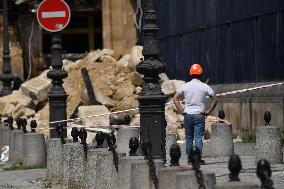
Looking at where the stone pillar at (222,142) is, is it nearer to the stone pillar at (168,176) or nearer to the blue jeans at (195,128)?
the blue jeans at (195,128)

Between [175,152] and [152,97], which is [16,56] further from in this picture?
[175,152]

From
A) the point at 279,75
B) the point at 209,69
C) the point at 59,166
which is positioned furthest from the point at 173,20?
the point at 59,166

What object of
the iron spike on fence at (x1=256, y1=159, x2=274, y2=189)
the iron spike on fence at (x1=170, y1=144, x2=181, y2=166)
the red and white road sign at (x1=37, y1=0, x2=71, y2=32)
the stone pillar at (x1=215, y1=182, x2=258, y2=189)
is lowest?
the stone pillar at (x1=215, y1=182, x2=258, y2=189)

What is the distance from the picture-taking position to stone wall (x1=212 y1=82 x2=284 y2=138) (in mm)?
24453

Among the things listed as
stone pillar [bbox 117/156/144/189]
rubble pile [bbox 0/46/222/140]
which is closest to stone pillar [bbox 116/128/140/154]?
stone pillar [bbox 117/156/144/189]

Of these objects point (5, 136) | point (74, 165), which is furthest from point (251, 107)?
point (74, 165)

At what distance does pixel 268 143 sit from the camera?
18.0 meters

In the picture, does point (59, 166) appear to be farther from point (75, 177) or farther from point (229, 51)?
point (229, 51)

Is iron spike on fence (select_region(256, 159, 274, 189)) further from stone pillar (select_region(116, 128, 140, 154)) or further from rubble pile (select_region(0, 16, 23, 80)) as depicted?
rubble pile (select_region(0, 16, 23, 80))

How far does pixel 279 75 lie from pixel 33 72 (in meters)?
25.4

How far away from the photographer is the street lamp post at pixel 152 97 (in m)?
15.8

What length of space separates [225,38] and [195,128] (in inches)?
475

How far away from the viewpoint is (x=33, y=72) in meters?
49.5

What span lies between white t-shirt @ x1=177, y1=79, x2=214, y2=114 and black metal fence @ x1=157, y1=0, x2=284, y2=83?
25.2 feet
